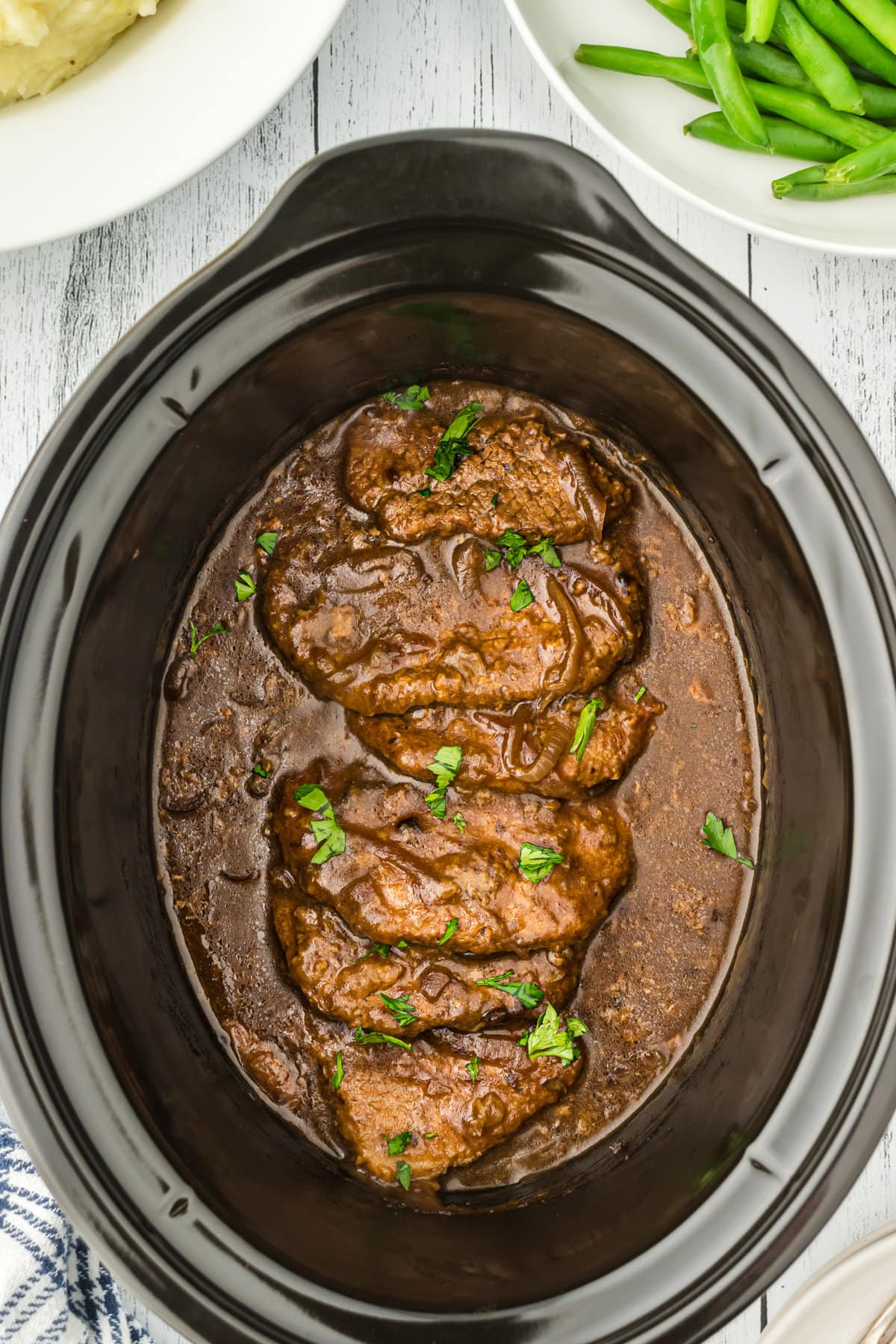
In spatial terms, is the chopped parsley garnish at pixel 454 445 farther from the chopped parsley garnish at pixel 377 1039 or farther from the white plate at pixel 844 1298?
the white plate at pixel 844 1298

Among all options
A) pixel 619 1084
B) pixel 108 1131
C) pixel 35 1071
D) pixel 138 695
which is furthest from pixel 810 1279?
pixel 138 695

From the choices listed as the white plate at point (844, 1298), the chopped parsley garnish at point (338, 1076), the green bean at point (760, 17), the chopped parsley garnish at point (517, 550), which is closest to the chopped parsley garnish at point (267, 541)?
the chopped parsley garnish at point (517, 550)

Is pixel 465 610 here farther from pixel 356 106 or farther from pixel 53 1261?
pixel 53 1261

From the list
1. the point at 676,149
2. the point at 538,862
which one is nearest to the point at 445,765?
the point at 538,862

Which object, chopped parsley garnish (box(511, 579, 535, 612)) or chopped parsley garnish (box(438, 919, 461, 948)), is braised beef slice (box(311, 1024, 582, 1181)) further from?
chopped parsley garnish (box(511, 579, 535, 612))

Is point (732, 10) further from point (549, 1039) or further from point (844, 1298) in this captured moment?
point (844, 1298)

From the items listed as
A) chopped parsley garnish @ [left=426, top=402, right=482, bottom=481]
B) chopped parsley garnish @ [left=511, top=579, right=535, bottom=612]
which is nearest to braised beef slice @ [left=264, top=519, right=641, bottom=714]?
chopped parsley garnish @ [left=511, top=579, right=535, bottom=612]
